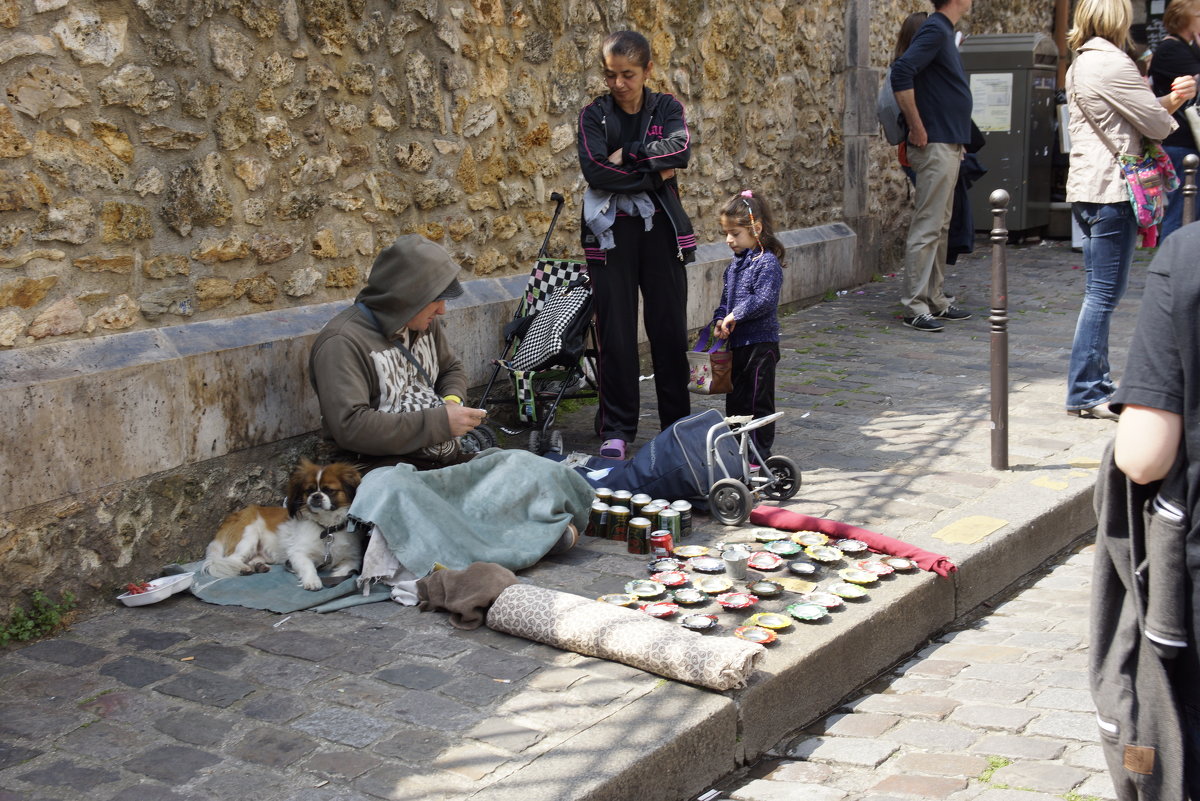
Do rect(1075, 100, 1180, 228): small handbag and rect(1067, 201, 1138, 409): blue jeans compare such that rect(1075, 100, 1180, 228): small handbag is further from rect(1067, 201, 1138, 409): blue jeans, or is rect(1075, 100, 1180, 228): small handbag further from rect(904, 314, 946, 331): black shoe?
rect(904, 314, 946, 331): black shoe

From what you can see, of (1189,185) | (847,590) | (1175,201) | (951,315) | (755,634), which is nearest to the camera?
(755,634)

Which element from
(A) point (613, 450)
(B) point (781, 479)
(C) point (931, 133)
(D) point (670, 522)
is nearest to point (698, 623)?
(D) point (670, 522)

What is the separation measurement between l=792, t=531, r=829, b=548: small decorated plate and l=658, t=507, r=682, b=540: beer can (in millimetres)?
457

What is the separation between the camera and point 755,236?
5.77m

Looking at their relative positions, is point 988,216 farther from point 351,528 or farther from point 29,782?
point 29,782

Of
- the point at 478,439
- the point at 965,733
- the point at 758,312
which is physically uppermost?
the point at 758,312

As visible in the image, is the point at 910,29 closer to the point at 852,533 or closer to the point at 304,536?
the point at 852,533

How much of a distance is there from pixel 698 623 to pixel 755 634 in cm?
19

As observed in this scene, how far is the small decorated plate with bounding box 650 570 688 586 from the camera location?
4407mm

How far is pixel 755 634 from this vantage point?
3906 millimetres

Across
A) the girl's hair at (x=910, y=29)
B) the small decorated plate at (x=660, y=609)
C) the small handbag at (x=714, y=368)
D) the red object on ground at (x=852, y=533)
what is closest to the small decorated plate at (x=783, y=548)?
the red object on ground at (x=852, y=533)

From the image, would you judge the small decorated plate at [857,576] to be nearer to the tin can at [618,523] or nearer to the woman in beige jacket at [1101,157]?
the tin can at [618,523]

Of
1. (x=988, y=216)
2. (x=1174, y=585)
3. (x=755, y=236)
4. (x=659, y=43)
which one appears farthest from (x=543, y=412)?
(x=988, y=216)

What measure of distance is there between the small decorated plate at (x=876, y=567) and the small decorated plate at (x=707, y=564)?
0.49 metres
